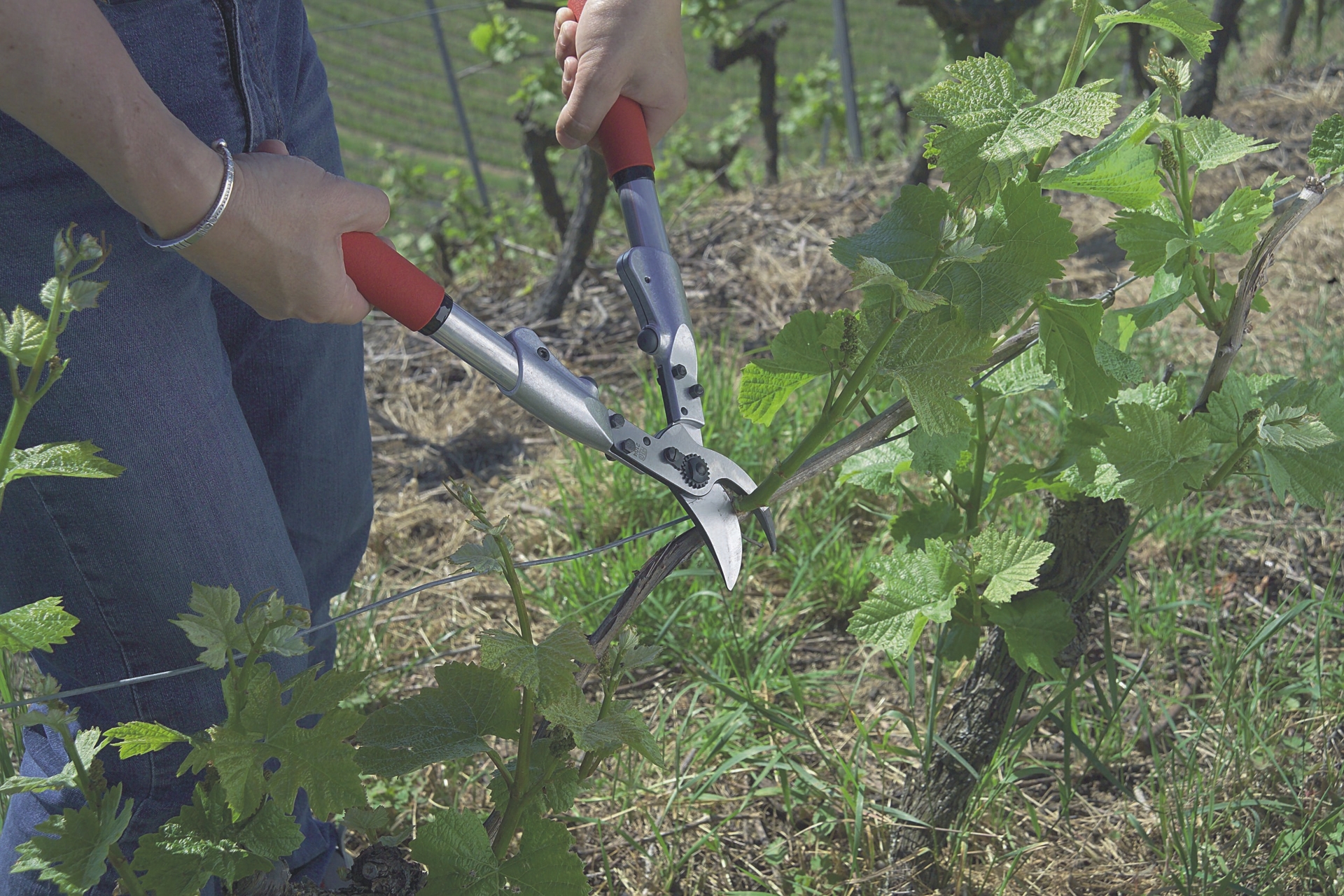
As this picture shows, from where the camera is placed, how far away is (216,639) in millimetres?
767

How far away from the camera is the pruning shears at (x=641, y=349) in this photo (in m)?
1.15

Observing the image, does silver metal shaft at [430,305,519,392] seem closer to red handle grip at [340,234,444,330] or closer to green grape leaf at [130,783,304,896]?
red handle grip at [340,234,444,330]

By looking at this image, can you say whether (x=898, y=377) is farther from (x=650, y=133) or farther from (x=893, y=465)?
(x=650, y=133)

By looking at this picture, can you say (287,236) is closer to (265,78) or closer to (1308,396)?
(265,78)

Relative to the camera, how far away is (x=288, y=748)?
0.75 metres

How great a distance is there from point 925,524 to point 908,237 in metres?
0.48

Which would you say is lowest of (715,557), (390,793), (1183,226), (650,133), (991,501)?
(390,793)

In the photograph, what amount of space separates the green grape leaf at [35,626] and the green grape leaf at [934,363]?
74 centimetres

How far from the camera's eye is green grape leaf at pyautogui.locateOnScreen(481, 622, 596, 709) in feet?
2.53

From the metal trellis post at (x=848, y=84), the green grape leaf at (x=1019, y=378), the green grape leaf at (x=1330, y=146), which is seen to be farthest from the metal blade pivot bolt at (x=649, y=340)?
the metal trellis post at (x=848, y=84)

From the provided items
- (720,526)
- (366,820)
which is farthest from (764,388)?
(366,820)

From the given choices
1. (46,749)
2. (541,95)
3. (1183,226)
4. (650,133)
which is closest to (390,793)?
(46,749)

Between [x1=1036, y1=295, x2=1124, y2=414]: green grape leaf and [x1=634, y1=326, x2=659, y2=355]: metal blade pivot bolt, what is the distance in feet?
1.61

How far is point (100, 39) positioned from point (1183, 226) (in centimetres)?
114
